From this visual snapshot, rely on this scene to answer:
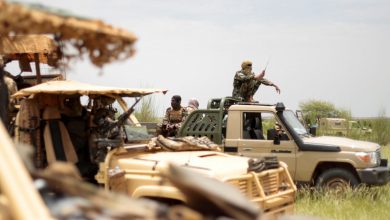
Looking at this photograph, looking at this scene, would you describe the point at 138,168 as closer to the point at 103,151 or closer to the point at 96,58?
the point at 103,151

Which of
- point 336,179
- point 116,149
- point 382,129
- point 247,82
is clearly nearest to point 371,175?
point 336,179

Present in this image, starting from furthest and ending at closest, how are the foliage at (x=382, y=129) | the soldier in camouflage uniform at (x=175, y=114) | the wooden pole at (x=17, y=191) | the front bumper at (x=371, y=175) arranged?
the foliage at (x=382, y=129)
the soldier in camouflage uniform at (x=175, y=114)
the front bumper at (x=371, y=175)
the wooden pole at (x=17, y=191)

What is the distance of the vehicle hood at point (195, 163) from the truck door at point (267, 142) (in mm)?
3196

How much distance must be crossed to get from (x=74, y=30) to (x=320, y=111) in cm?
2410

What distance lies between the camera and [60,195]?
3152 millimetres

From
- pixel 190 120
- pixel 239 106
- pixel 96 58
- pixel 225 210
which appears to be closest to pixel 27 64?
pixel 190 120

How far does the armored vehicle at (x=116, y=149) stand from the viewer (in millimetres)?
6262

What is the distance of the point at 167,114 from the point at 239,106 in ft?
7.71

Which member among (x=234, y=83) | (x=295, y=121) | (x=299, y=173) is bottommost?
(x=299, y=173)

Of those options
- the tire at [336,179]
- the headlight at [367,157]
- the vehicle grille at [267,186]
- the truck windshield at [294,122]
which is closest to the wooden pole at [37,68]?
the truck windshield at [294,122]

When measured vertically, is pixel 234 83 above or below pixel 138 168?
above

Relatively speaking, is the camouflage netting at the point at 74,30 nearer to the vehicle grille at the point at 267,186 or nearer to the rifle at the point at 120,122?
the vehicle grille at the point at 267,186

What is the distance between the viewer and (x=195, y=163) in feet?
21.1

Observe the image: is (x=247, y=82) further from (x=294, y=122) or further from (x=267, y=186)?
(x=267, y=186)
